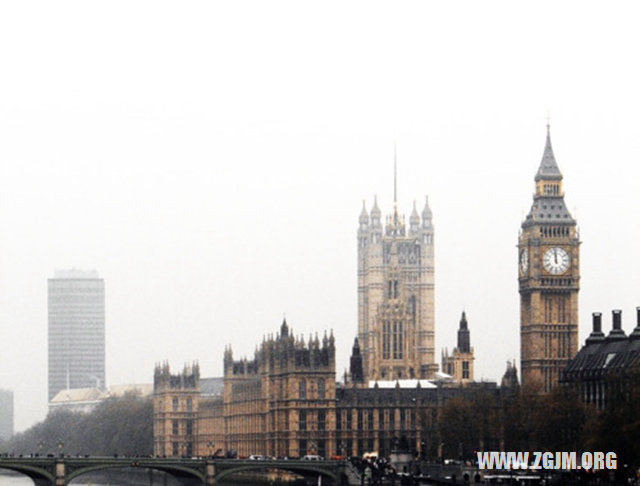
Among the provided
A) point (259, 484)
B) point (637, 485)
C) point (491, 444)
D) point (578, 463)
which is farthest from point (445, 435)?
point (637, 485)

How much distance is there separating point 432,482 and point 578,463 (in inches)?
408

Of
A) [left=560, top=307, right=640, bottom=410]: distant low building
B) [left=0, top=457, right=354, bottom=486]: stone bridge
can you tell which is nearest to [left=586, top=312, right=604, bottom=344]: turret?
[left=560, top=307, right=640, bottom=410]: distant low building

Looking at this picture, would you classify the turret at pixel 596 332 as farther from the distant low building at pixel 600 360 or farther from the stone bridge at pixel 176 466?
the stone bridge at pixel 176 466

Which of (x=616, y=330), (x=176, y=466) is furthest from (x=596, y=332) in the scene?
(x=176, y=466)

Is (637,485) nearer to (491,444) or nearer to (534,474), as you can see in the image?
(534,474)

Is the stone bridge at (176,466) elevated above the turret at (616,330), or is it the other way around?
the turret at (616,330)

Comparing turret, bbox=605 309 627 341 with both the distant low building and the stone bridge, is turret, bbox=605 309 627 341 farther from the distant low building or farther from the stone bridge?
the stone bridge

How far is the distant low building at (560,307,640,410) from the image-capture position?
176875 mm

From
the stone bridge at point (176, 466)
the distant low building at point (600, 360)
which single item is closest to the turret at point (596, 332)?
the distant low building at point (600, 360)

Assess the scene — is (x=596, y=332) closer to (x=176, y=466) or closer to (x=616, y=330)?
(x=616, y=330)

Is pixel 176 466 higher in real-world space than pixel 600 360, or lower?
lower

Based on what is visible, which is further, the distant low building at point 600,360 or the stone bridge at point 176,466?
the distant low building at point 600,360

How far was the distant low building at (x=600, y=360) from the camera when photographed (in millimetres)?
176875

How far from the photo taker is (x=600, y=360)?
187000 millimetres
